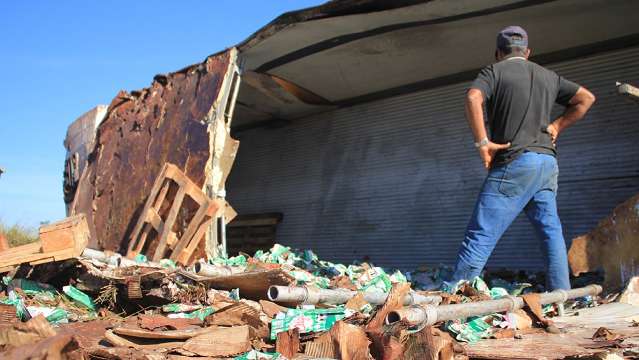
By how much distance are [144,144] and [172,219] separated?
1794 millimetres

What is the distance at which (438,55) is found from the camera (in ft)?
23.8

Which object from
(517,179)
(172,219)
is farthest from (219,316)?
(172,219)

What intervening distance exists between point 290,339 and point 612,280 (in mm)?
2829

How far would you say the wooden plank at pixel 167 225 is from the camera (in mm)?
6257

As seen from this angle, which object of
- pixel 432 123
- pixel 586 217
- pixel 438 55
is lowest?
pixel 586 217

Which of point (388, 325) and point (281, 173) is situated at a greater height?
point (281, 173)

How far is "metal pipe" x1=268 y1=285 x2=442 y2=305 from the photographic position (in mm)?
2818

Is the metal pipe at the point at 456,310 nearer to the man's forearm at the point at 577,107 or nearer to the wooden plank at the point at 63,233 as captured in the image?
the man's forearm at the point at 577,107

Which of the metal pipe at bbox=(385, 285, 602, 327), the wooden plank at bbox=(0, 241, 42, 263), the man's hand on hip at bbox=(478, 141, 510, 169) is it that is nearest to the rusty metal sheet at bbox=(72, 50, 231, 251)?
the wooden plank at bbox=(0, 241, 42, 263)

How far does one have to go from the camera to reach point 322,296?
3.14 meters

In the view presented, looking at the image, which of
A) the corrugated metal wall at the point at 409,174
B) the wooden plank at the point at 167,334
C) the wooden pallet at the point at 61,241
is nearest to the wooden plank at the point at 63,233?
the wooden pallet at the point at 61,241

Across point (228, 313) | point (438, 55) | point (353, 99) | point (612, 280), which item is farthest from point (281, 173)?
point (228, 313)

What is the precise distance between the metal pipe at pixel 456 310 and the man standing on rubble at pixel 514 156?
0.53m

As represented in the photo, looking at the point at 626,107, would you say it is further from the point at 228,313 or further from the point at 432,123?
the point at 228,313
